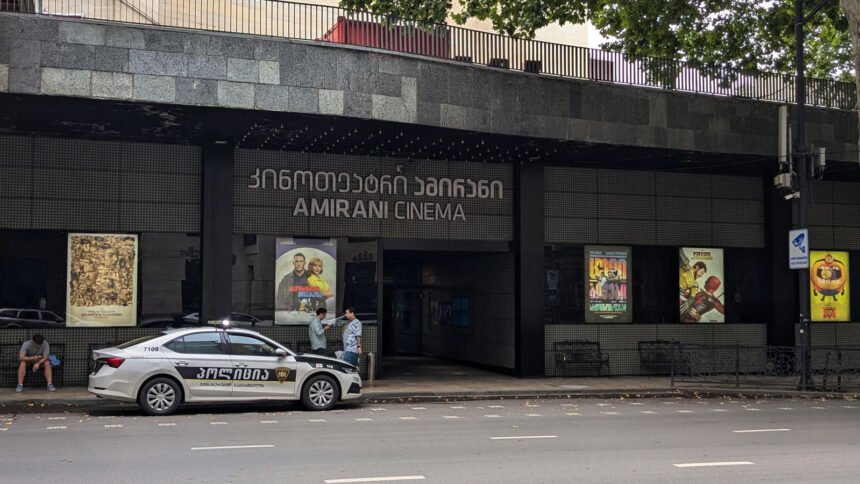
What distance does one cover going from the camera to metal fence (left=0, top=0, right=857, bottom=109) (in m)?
18.3

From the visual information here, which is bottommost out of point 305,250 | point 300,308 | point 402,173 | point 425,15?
point 300,308

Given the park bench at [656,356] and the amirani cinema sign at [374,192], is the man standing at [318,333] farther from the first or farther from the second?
the park bench at [656,356]

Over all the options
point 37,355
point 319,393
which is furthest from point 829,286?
point 37,355

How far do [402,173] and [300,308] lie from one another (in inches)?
159

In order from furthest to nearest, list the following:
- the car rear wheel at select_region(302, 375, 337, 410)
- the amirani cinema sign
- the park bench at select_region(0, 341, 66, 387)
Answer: the amirani cinema sign < the park bench at select_region(0, 341, 66, 387) < the car rear wheel at select_region(302, 375, 337, 410)

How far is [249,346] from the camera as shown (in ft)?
49.9

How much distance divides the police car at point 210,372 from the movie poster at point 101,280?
172 inches

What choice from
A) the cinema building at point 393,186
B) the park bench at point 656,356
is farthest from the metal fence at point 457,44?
the park bench at point 656,356

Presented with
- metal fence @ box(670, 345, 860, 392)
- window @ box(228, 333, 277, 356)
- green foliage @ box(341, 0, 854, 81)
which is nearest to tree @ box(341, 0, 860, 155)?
Result: green foliage @ box(341, 0, 854, 81)

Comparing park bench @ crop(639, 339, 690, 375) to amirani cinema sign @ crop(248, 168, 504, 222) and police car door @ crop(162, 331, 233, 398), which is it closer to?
amirani cinema sign @ crop(248, 168, 504, 222)

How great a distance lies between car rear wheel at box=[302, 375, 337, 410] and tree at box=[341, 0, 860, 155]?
8952 mm

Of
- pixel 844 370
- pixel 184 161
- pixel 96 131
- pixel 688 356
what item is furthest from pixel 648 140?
pixel 96 131

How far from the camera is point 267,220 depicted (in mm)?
20188

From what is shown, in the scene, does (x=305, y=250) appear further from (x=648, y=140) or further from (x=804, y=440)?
(x=804, y=440)
